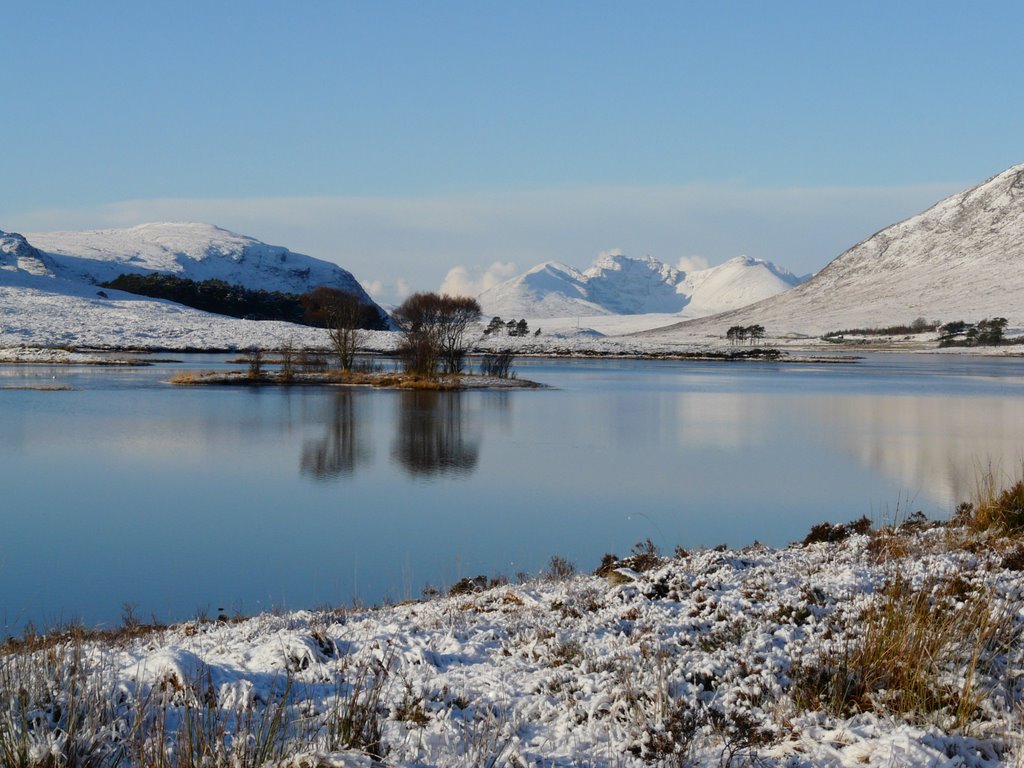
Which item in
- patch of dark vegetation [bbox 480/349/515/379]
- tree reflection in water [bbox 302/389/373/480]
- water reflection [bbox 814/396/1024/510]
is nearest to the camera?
water reflection [bbox 814/396/1024/510]

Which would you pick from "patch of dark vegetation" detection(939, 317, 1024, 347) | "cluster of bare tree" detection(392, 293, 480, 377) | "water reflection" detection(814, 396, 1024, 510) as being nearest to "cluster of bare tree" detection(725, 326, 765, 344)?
"patch of dark vegetation" detection(939, 317, 1024, 347)

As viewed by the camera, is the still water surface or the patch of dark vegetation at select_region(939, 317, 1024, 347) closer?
the still water surface

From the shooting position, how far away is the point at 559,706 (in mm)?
4668

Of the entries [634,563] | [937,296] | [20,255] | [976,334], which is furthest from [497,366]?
[937,296]

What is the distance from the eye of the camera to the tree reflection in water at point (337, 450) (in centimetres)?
1836

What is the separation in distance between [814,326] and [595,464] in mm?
161932

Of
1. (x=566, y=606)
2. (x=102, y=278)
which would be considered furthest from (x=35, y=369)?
(x=102, y=278)

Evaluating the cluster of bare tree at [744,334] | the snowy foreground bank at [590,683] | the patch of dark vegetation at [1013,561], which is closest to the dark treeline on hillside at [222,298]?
the cluster of bare tree at [744,334]

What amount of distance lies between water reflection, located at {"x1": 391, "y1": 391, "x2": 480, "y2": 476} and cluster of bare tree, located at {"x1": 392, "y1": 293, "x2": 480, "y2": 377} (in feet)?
32.4

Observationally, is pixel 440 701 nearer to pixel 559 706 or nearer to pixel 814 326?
pixel 559 706

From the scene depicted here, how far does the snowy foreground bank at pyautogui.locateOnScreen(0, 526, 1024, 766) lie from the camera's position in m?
3.87

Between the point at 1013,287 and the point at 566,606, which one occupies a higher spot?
the point at 1013,287

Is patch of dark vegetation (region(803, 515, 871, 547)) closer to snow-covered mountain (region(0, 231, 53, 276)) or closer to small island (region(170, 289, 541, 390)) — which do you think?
small island (region(170, 289, 541, 390))

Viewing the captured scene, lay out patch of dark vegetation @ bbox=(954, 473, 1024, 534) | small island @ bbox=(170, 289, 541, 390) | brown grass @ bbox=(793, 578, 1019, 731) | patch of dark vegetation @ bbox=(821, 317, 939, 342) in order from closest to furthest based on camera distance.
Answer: brown grass @ bbox=(793, 578, 1019, 731), patch of dark vegetation @ bbox=(954, 473, 1024, 534), small island @ bbox=(170, 289, 541, 390), patch of dark vegetation @ bbox=(821, 317, 939, 342)
